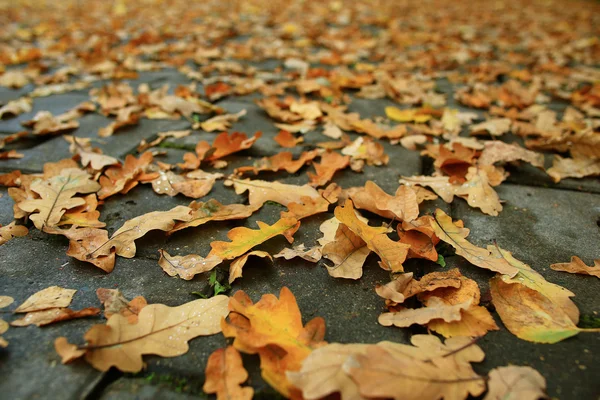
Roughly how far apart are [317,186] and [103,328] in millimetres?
997

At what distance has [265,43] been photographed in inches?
185

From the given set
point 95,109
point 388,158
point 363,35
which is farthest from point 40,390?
point 363,35

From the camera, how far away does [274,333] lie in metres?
0.99

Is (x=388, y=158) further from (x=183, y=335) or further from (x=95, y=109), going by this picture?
(x=95, y=109)

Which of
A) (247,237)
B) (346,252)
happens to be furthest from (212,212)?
(346,252)

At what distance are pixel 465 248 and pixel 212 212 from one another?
2.83 feet

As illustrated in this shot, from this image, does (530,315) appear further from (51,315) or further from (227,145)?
(227,145)

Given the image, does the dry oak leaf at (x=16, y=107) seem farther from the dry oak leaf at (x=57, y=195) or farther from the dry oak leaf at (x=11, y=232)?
the dry oak leaf at (x=11, y=232)

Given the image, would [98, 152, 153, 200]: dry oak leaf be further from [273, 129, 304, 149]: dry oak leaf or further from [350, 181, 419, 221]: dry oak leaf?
[350, 181, 419, 221]: dry oak leaf

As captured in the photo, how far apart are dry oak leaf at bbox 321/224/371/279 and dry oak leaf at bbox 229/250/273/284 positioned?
0.19m

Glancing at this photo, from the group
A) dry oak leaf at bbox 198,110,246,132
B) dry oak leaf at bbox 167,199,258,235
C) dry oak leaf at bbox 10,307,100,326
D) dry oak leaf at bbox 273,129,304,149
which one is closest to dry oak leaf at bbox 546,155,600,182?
dry oak leaf at bbox 273,129,304,149

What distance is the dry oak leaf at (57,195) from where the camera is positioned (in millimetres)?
1447

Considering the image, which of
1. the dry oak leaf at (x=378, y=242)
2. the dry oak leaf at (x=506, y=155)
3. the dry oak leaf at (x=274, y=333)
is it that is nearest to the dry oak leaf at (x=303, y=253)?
the dry oak leaf at (x=378, y=242)

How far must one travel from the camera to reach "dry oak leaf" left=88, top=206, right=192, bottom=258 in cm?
133
